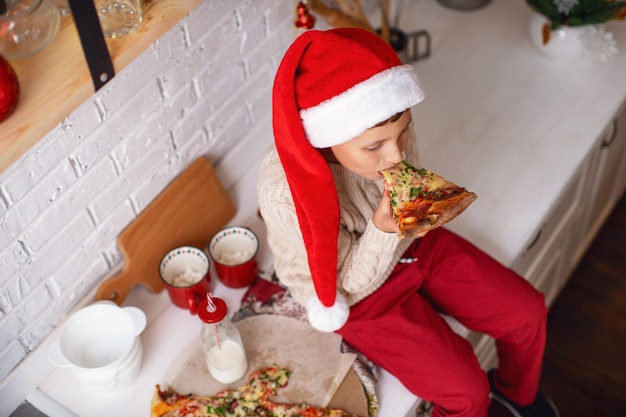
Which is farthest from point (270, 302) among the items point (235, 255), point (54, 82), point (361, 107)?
point (54, 82)

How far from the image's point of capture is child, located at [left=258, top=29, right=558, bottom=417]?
42.3 inches

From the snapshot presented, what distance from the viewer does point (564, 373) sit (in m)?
1.99

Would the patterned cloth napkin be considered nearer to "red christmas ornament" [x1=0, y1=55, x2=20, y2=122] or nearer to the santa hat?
the santa hat

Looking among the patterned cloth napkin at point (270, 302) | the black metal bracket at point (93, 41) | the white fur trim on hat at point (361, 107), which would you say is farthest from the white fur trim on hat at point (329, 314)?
the black metal bracket at point (93, 41)

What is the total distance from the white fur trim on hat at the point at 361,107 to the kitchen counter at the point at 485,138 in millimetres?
534

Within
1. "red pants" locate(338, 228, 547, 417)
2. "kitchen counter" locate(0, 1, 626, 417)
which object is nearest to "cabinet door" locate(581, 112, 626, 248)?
"kitchen counter" locate(0, 1, 626, 417)

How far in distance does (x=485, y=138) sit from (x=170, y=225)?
77cm

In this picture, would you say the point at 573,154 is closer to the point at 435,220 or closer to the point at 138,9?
the point at 435,220

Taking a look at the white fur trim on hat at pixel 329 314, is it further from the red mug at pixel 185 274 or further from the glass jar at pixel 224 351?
the red mug at pixel 185 274

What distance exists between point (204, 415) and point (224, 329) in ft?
0.51

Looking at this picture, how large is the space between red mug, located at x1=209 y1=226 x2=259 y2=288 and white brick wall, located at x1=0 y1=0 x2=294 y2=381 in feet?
0.56

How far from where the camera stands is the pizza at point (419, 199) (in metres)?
1.15

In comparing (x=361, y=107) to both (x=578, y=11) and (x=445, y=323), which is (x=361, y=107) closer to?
(x=445, y=323)

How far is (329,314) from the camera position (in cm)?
130
